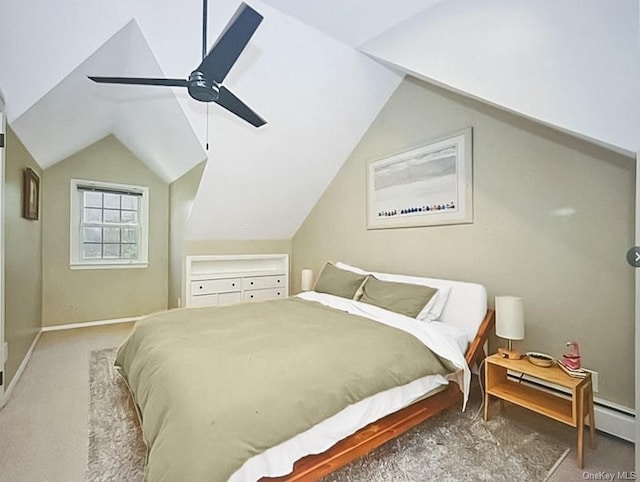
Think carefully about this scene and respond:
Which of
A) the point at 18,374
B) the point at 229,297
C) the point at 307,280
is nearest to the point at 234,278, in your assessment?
the point at 229,297

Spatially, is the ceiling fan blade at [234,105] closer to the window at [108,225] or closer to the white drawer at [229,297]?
the white drawer at [229,297]

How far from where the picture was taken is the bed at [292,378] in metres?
1.21

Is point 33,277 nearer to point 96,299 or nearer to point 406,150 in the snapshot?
point 96,299

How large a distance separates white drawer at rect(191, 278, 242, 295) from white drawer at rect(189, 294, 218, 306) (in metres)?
0.05

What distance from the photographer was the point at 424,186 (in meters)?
3.17

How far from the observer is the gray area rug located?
63.7 inches

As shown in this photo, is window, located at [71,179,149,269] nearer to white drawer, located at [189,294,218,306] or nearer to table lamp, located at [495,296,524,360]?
white drawer, located at [189,294,218,306]

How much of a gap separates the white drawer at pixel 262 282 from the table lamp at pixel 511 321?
3.31 metres

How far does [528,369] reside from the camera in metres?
1.95

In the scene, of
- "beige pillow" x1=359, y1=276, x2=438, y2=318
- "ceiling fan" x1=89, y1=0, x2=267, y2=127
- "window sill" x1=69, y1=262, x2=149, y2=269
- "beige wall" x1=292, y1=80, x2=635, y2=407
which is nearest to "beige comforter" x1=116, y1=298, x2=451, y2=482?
"beige pillow" x1=359, y1=276, x2=438, y2=318

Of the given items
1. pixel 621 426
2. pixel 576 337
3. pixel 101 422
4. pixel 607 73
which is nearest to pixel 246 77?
pixel 607 73

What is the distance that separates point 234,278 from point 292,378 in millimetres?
3234

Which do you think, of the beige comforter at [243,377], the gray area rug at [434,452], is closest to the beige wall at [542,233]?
the gray area rug at [434,452]

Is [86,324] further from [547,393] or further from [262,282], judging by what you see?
[547,393]
